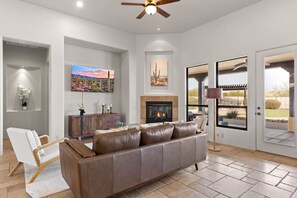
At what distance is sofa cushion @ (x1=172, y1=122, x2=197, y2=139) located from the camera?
286 centimetres

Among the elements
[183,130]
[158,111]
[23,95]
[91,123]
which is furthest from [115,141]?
[23,95]

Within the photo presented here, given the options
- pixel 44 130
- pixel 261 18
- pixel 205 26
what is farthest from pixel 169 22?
pixel 44 130

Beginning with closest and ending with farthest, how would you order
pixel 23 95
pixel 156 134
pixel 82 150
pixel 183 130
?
pixel 82 150 < pixel 156 134 < pixel 183 130 < pixel 23 95

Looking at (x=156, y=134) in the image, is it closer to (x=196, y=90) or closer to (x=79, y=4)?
(x=196, y=90)

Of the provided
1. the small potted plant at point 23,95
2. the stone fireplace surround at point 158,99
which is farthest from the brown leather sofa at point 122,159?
the small potted plant at point 23,95

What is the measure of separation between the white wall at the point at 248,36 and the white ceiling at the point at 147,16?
0.91 feet

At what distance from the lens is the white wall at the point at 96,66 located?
5641 mm

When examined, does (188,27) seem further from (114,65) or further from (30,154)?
(30,154)

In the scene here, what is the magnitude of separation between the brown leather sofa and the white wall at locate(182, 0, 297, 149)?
2.55m

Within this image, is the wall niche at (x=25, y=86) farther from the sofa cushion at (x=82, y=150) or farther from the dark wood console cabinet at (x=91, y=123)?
the sofa cushion at (x=82, y=150)

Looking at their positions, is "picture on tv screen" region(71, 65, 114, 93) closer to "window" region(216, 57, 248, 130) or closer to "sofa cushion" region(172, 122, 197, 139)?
"window" region(216, 57, 248, 130)

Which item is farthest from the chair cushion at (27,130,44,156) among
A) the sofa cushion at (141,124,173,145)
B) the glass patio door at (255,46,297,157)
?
the glass patio door at (255,46,297,157)

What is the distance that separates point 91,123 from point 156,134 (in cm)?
352

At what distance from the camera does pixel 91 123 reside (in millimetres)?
5473
